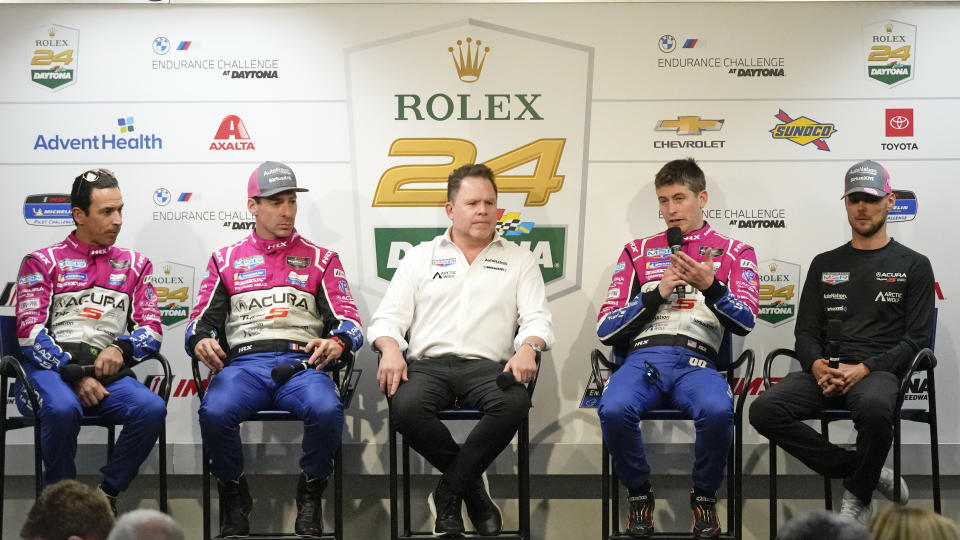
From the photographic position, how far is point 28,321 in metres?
3.80

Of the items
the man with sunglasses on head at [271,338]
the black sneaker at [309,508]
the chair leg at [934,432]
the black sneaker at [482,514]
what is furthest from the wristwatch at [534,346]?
the chair leg at [934,432]

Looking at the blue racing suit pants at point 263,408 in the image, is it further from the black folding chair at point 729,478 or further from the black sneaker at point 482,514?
the black folding chair at point 729,478

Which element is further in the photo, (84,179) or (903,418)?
(84,179)

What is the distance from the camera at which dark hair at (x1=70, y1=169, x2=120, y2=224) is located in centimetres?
396

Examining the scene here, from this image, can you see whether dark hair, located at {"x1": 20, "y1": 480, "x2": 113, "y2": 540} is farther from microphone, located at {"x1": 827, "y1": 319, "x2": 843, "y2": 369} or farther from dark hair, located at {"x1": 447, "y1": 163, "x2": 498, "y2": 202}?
microphone, located at {"x1": 827, "y1": 319, "x2": 843, "y2": 369}

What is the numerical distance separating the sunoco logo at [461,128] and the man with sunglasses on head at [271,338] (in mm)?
563

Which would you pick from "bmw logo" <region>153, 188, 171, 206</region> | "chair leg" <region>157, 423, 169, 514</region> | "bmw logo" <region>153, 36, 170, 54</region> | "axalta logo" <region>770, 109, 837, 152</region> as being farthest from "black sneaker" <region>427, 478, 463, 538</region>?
"bmw logo" <region>153, 36, 170, 54</region>

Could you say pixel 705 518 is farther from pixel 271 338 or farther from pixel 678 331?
pixel 271 338

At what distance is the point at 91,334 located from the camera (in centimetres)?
392

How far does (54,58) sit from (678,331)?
129 inches

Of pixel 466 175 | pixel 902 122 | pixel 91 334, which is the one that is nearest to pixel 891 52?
pixel 902 122

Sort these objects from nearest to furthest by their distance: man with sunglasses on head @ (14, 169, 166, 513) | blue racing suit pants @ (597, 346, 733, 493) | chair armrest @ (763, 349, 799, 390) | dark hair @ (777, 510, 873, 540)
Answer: dark hair @ (777, 510, 873, 540) → blue racing suit pants @ (597, 346, 733, 493) → man with sunglasses on head @ (14, 169, 166, 513) → chair armrest @ (763, 349, 799, 390)

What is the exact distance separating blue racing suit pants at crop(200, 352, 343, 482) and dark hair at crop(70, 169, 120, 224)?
100 cm

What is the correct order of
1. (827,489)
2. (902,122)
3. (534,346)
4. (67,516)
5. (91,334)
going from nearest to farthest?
(67,516) < (534,346) < (91,334) < (827,489) < (902,122)
